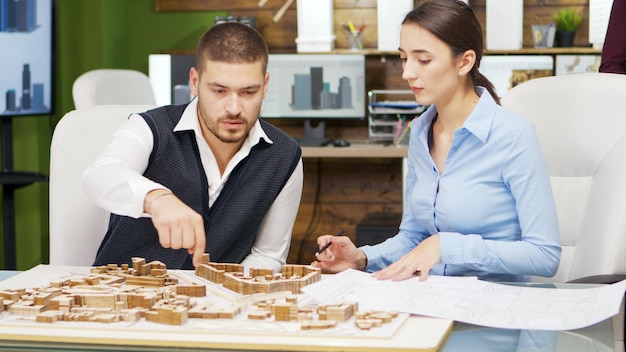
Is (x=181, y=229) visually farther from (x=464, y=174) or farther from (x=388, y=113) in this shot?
(x=388, y=113)

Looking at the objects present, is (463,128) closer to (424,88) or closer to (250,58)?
(424,88)

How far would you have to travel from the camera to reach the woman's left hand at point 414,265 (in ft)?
5.43

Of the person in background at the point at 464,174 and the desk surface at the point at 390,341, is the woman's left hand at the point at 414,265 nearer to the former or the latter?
the person in background at the point at 464,174

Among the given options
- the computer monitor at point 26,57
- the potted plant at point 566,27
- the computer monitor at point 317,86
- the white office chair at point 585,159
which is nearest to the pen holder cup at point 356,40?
the computer monitor at point 317,86

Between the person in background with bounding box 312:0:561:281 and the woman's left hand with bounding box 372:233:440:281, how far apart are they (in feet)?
0.23

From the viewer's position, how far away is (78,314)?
54.1 inches

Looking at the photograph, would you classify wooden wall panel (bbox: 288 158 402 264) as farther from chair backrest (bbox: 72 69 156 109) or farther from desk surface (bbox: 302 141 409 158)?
chair backrest (bbox: 72 69 156 109)

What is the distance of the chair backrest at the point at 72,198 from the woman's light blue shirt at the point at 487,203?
27.2 inches

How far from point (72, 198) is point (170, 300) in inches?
33.6

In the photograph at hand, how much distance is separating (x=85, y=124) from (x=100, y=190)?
45 cm

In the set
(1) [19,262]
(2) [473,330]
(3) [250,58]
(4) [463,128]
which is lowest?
(1) [19,262]

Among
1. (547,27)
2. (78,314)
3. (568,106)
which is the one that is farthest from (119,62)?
(78,314)

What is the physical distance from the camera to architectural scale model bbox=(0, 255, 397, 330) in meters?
1.36

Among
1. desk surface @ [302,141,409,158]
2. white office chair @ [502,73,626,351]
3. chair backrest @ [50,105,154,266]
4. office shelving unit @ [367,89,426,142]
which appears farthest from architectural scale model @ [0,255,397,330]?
office shelving unit @ [367,89,426,142]
